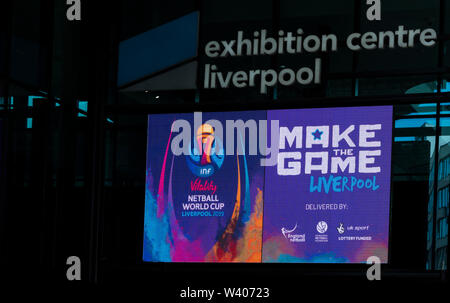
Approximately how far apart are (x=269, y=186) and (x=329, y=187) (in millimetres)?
953

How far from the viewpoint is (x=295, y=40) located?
13.1 meters

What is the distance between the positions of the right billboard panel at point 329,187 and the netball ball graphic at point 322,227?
0.02 m

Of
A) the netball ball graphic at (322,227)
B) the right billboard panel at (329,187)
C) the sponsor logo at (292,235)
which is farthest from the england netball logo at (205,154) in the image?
the netball ball graphic at (322,227)

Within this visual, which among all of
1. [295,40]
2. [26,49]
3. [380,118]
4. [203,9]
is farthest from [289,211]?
[26,49]

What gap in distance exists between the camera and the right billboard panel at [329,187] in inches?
469

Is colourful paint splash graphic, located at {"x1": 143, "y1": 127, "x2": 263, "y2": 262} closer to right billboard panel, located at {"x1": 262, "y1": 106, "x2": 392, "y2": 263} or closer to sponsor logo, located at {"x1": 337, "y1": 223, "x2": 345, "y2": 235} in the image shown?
right billboard panel, located at {"x1": 262, "y1": 106, "x2": 392, "y2": 263}

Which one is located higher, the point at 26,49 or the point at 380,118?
the point at 26,49

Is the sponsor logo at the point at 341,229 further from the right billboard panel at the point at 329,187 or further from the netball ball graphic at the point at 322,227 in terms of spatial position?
the netball ball graphic at the point at 322,227

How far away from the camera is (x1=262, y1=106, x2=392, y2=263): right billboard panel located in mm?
11914

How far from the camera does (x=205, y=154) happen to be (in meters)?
13.0

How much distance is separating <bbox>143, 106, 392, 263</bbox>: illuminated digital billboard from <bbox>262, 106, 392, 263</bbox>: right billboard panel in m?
0.02

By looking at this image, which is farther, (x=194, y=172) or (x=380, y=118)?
(x=194, y=172)

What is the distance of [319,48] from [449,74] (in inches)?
80.6
